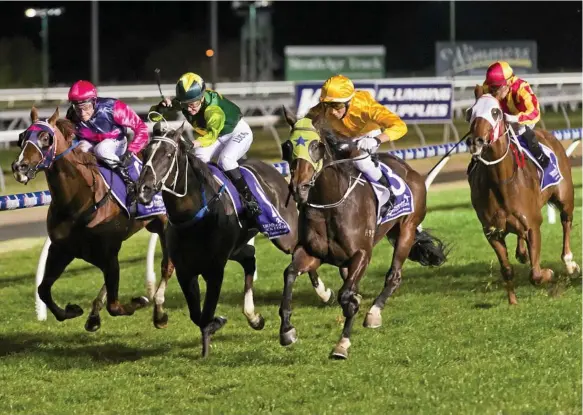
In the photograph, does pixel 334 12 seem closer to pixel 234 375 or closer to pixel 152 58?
pixel 152 58

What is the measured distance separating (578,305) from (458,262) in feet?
7.73

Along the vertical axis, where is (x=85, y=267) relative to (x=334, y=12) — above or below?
below

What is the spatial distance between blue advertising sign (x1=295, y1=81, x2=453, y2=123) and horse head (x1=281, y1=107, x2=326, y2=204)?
36.1 feet

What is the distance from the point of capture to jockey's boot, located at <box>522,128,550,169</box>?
8.40 m

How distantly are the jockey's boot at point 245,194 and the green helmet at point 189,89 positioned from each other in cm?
55

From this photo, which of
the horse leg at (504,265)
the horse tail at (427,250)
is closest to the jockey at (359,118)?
the horse tail at (427,250)

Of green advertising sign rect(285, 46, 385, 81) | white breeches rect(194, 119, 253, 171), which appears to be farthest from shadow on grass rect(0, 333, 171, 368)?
green advertising sign rect(285, 46, 385, 81)

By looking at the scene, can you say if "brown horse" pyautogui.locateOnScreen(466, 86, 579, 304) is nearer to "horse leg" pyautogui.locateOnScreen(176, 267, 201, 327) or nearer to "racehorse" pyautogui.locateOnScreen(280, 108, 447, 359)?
"racehorse" pyautogui.locateOnScreen(280, 108, 447, 359)

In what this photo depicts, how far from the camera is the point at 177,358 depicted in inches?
262

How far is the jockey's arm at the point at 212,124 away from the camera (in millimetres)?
6924

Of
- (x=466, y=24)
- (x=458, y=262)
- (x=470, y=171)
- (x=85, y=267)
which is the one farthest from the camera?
(x=466, y=24)

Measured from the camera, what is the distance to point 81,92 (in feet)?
23.6

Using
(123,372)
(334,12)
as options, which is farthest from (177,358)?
(334,12)

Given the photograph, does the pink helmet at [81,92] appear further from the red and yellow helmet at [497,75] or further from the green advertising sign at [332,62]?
the green advertising sign at [332,62]
